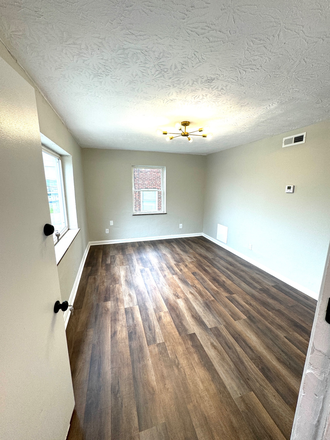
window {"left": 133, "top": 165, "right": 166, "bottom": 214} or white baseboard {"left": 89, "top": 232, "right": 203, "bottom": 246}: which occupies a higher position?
window {"left": 133, "top": 165, "right": 166, "bottom": 214}

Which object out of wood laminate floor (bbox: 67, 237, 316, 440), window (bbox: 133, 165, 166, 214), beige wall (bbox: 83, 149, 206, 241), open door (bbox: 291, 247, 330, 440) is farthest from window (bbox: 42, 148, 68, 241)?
open door (bbox: 291, 247, 330, 440)

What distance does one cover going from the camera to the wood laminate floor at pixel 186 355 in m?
1.13

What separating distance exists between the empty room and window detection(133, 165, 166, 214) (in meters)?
1.13

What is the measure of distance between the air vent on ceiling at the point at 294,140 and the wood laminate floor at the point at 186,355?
2.13m

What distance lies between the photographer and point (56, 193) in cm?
254

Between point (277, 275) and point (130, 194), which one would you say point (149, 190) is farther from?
point (277, 275)

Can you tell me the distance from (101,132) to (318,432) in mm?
3419

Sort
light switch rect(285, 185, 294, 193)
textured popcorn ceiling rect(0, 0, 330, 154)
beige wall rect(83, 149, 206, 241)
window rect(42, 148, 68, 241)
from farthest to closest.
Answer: beige wall rect(83, 149, 206, 241)
light switch rect(285, 185, 294, 193)
window rect(42, 148, 68, 241)
textured popcorn ceiling rect(0, 0, 330, 154)

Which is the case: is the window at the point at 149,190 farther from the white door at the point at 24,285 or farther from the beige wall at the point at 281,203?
the white door at the point at 24,285

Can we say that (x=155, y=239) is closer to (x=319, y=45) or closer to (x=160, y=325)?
(x=160, y=325)

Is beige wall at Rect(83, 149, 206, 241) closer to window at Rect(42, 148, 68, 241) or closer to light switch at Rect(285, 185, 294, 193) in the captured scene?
window at Rect(42, 148, 68, 241)

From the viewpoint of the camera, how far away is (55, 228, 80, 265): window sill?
6.23ft

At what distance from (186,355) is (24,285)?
1.52m

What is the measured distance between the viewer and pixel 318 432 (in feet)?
1.92
